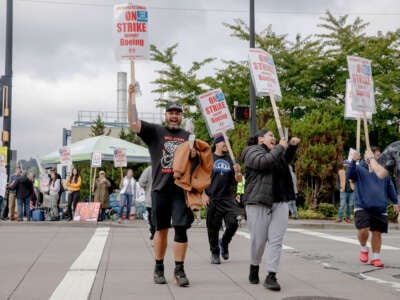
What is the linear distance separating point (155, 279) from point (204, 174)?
1254 mm

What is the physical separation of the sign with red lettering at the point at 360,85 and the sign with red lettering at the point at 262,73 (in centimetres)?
151

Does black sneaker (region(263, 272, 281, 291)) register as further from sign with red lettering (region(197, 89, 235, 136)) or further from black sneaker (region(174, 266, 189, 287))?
sign with red lettering (region(197, 89, 235, 136))

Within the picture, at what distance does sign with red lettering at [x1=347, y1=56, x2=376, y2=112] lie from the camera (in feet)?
28.3

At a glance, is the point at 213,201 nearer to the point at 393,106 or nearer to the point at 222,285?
the point at 222,285

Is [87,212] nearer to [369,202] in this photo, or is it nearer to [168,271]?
[168,271]

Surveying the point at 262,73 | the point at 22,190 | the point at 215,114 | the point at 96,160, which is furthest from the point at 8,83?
the point at 262,73

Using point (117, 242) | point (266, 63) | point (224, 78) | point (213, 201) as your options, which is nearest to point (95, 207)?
point (117, 242)

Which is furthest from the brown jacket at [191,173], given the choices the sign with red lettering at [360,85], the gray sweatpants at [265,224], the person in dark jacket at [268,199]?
the sign with red lettering at [360,85]

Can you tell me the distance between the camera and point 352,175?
863 centimetres

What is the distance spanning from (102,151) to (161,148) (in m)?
17.1

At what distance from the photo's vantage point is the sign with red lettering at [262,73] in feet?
24.3

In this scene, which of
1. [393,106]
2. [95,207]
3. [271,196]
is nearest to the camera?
[271,196]

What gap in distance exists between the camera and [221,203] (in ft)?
29.1

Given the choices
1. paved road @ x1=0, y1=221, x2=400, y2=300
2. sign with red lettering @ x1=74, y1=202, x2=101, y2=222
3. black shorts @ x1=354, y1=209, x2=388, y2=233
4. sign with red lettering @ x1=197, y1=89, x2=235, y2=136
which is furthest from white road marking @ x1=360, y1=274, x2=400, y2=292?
sign with red lettering @ x1=74, y1=202, x2=101, y2=222
